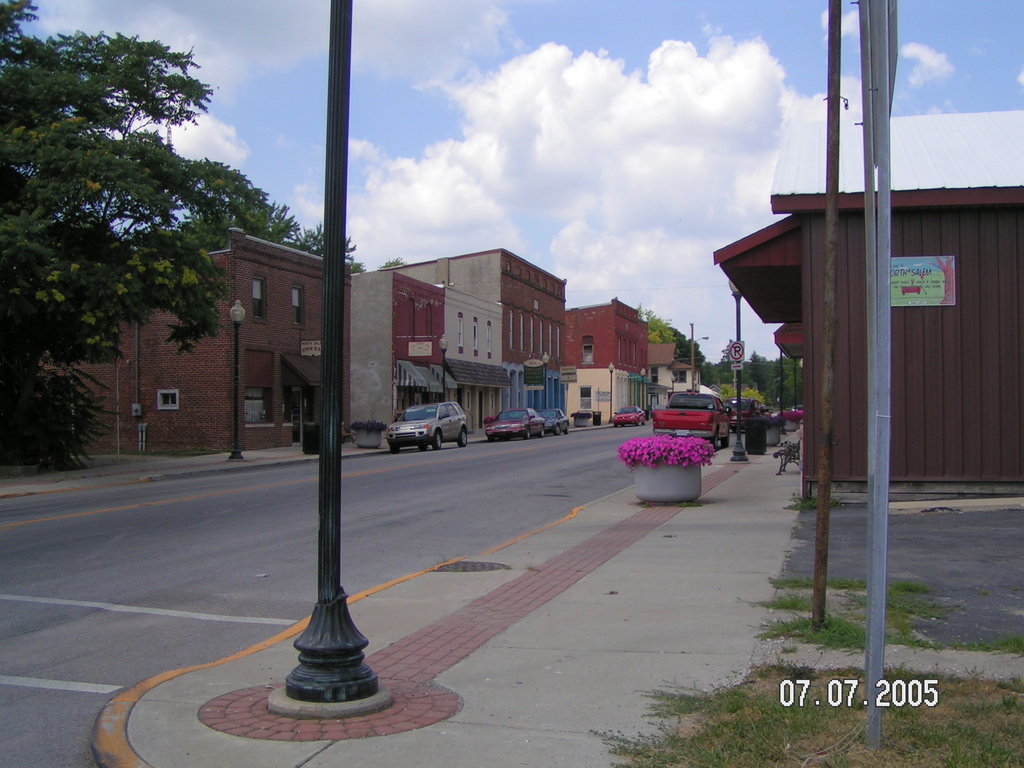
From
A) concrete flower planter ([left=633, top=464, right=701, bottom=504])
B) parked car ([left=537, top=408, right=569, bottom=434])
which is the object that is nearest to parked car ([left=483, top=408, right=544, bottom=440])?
parked car ([left=537, top=408, right=569, bottom=434])

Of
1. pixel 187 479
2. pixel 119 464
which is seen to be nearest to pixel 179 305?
pixel 187 479

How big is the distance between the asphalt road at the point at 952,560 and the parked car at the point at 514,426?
29.8 metres

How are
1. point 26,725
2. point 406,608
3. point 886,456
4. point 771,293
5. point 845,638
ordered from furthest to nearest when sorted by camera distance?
point 771,293 < point 406,608 < point 845,638 < point 26,725 < point 886,456

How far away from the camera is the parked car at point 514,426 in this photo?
43.1 meters

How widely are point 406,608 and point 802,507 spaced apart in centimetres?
758

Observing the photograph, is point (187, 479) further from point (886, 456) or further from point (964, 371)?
point (886, 456)

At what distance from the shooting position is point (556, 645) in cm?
669

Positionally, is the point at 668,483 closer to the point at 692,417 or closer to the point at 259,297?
the point at 692,417

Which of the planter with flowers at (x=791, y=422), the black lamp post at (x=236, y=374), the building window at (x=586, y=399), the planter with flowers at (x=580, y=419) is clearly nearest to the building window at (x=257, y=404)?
the black lamp post at (x=236, y=374)

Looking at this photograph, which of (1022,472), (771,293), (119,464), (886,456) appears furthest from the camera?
(119,464)

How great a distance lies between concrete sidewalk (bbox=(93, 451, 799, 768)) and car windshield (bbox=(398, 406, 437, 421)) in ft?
83.0

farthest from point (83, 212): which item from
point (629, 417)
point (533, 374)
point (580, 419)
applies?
point (580, 419)

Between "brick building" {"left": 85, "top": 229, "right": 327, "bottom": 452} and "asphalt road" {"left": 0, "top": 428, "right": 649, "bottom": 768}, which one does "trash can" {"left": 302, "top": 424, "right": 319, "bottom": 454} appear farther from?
"asphalt road" {"left": 0, "top": 428, "right": 649, "bottom": 768}

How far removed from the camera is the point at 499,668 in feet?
20.2
